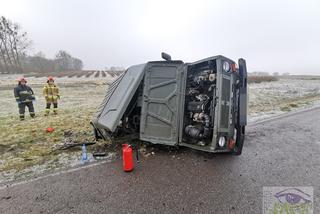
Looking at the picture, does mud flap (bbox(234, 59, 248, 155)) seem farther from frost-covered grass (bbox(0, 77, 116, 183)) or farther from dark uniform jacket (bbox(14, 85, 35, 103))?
dark uniform jacket (bbox(14, 85, 35, 103))

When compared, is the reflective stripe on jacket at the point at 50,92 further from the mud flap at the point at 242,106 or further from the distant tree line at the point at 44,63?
the distant tree line at the point at 44,63

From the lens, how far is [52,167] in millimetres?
3414

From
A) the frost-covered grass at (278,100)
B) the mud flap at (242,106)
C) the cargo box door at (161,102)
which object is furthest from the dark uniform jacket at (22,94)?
the frost-covered grass at (278,100)

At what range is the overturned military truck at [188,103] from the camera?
3.30 meters

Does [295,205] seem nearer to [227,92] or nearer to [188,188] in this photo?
[188,188]

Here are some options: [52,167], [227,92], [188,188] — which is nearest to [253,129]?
[227,92]

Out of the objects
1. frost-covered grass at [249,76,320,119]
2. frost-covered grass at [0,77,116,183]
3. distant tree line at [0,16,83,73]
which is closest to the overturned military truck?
frost-covered grass at [0,77,116,183]

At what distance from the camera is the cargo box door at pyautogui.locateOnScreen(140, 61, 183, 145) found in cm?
367

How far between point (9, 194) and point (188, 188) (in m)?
2.59

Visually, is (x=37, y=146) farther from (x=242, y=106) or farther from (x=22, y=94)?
(x=242, y=106)

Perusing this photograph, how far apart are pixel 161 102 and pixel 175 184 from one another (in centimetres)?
158

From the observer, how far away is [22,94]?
24.6ft

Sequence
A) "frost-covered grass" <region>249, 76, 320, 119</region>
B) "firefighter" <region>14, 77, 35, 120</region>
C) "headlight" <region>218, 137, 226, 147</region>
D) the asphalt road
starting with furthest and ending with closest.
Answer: "frost-covered grass" <region>249, 76, 320, 119</region>, "firefighter" <region>14, 77, 35, 120</region>, "headlight" <region>218, 137, 226, 147</region>, the asphalt road

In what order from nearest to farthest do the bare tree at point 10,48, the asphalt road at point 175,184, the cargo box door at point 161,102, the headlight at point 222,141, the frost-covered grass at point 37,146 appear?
1. the asphalt road at point 175,184
2. the headlight at point 222,141
3. the frost-covered grass at point 37,146
4. the cargo box door at point 161,102
5. the bare tree at point 10,48
